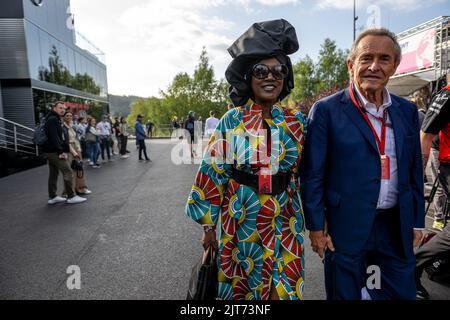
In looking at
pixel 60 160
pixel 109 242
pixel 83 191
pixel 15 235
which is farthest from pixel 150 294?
pixel 83 191

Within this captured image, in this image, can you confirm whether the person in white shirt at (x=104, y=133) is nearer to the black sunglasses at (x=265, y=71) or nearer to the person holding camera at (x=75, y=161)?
the person holding camera at (x=75, y=161)

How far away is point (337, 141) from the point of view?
1704mm

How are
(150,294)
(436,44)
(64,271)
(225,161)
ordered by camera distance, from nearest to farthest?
(225,161)
(150,294)
(64,271)
(436,44)

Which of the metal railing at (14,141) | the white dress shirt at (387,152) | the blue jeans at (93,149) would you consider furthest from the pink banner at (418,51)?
the metal railing at (14,141)

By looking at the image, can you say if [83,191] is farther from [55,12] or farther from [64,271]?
[55,12]

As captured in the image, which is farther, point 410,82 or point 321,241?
point 410,82

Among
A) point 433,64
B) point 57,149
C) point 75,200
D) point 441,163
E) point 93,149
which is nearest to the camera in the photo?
point 441,163

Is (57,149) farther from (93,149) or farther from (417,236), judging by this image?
(417,236)

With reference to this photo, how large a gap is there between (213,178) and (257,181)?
0.88ft

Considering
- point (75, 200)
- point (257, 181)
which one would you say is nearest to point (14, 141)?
point (75, 200)

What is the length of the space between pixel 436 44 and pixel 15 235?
43.5ft

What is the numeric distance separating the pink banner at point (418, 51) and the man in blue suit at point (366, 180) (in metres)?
10.7

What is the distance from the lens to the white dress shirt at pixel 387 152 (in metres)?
1.76

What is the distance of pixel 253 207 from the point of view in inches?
70.1
